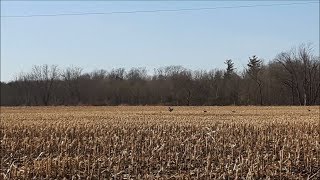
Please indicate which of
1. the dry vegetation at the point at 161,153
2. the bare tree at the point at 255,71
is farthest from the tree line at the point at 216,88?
the dry vegetation at the point at 161,153

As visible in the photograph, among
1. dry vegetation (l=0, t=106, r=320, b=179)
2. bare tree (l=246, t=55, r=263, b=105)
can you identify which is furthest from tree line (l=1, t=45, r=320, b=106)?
dry vegetation (l=0, t=106, r=320, b=179)

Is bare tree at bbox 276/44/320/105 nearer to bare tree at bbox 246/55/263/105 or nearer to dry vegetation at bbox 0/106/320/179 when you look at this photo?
bare tree at bbox 246/55/263/105

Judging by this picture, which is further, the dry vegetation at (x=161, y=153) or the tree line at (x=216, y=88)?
the tree line at (x=216, y=88)

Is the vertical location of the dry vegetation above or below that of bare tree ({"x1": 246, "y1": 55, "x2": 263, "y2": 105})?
below

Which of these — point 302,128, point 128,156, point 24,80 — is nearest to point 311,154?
point 128,156

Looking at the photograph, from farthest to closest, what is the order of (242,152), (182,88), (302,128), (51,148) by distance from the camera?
(182,88) → (302,128) → (51,148) → (242,152)

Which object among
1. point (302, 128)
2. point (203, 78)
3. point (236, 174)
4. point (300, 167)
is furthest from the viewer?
point (203, 78)

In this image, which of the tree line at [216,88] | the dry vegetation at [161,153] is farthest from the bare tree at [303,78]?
the dry vegetation at [161,153]

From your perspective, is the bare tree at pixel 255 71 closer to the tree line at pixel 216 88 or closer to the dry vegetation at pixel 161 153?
the tree line at pixel 216 88

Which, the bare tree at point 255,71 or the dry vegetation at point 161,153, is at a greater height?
the bare tree at point 255,71

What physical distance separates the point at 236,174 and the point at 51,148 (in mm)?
7012

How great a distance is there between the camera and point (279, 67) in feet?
274

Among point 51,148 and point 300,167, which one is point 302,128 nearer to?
point 300,167

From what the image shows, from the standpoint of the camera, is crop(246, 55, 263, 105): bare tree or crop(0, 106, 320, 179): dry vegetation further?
crop(246, 55, 263, 105): bare tree
